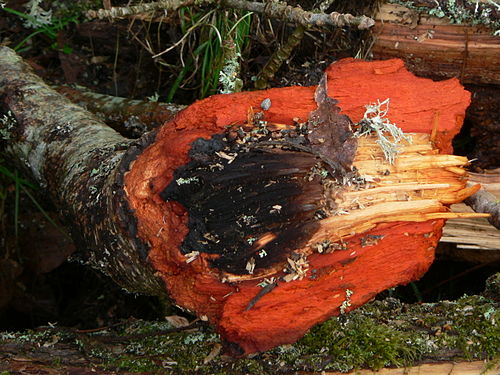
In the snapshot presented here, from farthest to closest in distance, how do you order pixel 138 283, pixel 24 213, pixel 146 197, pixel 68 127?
1. pixel 24 213
2. pixel 68 127
3. pixel 138 283
4. pixel 146 197

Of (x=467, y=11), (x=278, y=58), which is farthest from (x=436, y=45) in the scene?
(x=278, y=58)

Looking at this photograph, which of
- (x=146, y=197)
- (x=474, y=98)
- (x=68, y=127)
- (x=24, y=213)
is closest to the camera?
(x=146, y=197)

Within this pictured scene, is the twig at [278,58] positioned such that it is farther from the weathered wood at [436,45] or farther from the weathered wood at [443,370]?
the weathered wood at [443,370]

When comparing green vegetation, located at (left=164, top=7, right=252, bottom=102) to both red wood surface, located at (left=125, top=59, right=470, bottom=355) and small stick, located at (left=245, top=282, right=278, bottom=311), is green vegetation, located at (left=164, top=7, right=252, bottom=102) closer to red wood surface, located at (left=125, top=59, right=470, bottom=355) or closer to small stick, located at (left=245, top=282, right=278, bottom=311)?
red wood surface, located at (left=125, top=59, right=470, bottom=355)

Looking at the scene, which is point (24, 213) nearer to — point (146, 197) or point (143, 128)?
point (143, 128)

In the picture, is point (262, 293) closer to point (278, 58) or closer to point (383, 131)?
point (383, 131)

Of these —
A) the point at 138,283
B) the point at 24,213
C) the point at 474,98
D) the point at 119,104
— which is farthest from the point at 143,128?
the point at 474,98

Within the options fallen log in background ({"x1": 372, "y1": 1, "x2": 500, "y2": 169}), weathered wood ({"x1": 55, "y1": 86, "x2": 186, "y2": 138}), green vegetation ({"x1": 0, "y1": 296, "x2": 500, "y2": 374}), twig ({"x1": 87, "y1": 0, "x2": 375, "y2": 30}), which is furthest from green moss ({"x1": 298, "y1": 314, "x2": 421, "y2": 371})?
weathered wood ({"x1": 55, "y1": 86, "x2": 186, "y2": 138})
